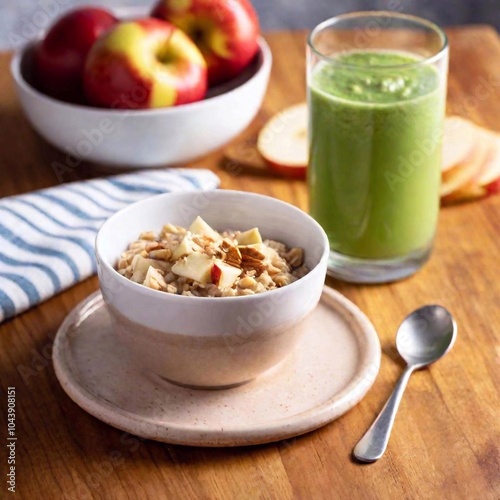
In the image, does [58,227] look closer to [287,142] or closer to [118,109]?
[118,109]

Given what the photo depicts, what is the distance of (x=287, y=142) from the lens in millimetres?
1420

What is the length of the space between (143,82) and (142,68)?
0.8 inches

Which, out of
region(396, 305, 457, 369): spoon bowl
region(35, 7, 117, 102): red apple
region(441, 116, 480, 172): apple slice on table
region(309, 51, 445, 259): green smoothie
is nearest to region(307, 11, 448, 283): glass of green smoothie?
region(309, 51, 445, 259): green smoothie

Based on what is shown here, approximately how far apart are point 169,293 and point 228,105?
578mm

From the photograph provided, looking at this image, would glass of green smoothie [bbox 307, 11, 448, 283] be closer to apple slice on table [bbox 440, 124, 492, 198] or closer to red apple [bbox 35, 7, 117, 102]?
apple slice on table [bbox 440, 124, 492, 198]

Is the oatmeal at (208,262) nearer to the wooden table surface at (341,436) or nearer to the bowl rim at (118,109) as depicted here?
the wooden table surface at (341,436)

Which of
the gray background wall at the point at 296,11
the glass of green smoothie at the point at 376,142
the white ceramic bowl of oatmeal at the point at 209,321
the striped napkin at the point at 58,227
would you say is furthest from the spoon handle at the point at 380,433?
the gray background wall at the point at 296,11

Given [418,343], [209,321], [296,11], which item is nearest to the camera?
[209,321]

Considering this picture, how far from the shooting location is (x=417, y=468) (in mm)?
811

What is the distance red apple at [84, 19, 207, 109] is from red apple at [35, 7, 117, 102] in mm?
54

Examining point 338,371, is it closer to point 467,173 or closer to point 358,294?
point 358,294

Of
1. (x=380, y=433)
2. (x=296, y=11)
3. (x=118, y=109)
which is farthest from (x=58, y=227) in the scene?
(x=296, y=11)

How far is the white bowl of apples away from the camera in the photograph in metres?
1.28

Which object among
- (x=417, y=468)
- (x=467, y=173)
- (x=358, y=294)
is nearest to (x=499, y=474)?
(x=417, y=468)
